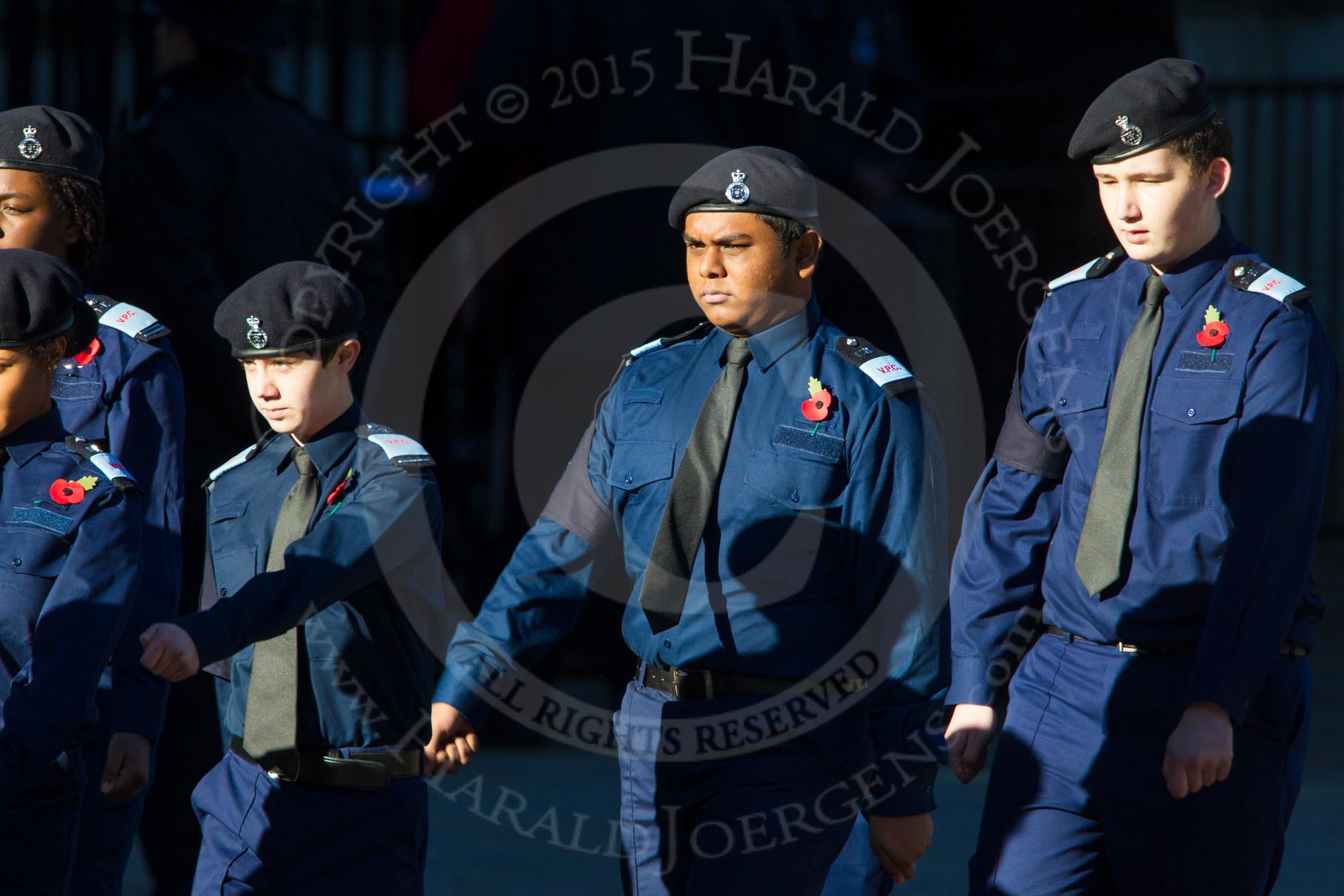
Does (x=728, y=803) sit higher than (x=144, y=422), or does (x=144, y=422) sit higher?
(x=144, y=422)

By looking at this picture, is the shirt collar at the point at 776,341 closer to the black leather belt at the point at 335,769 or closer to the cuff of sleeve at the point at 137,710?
the black leather belt at the point at 335,769

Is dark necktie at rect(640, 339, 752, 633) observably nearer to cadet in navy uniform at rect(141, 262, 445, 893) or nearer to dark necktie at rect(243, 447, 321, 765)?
cadet in navy uniform at rect(141, 262, 445, 893)

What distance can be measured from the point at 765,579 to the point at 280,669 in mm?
924

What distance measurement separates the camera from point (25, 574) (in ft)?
9.59

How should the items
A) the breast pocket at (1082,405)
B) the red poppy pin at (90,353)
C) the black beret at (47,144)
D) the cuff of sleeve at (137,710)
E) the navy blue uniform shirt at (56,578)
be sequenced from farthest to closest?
1. the red poppy pin at (90,353)
2. the black beret at (47,144)
3. the cuff of sleeve at (137,710)
4. the breast pocket at (1082,405)
5. the navy blue uniform shirt at (56,578)

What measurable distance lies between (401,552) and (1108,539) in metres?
1.27

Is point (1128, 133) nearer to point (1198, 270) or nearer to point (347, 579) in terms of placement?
point (1198, 270)

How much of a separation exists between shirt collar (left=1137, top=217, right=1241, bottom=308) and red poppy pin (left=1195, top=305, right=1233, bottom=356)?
0.18ft

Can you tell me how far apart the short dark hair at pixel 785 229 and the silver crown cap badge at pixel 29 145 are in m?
1.49

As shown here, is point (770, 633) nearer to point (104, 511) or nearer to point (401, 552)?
point (401, 552)

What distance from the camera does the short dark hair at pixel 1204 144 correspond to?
3.01 metres

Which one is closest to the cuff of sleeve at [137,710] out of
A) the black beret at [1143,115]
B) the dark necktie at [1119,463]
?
the dark necktie at [1119,463]

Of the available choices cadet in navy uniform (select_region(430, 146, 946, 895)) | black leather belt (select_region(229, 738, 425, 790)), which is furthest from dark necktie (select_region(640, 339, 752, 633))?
black leather belt (select_region(229, 738, 425, 790))

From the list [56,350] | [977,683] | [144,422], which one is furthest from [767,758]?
[144,422]
